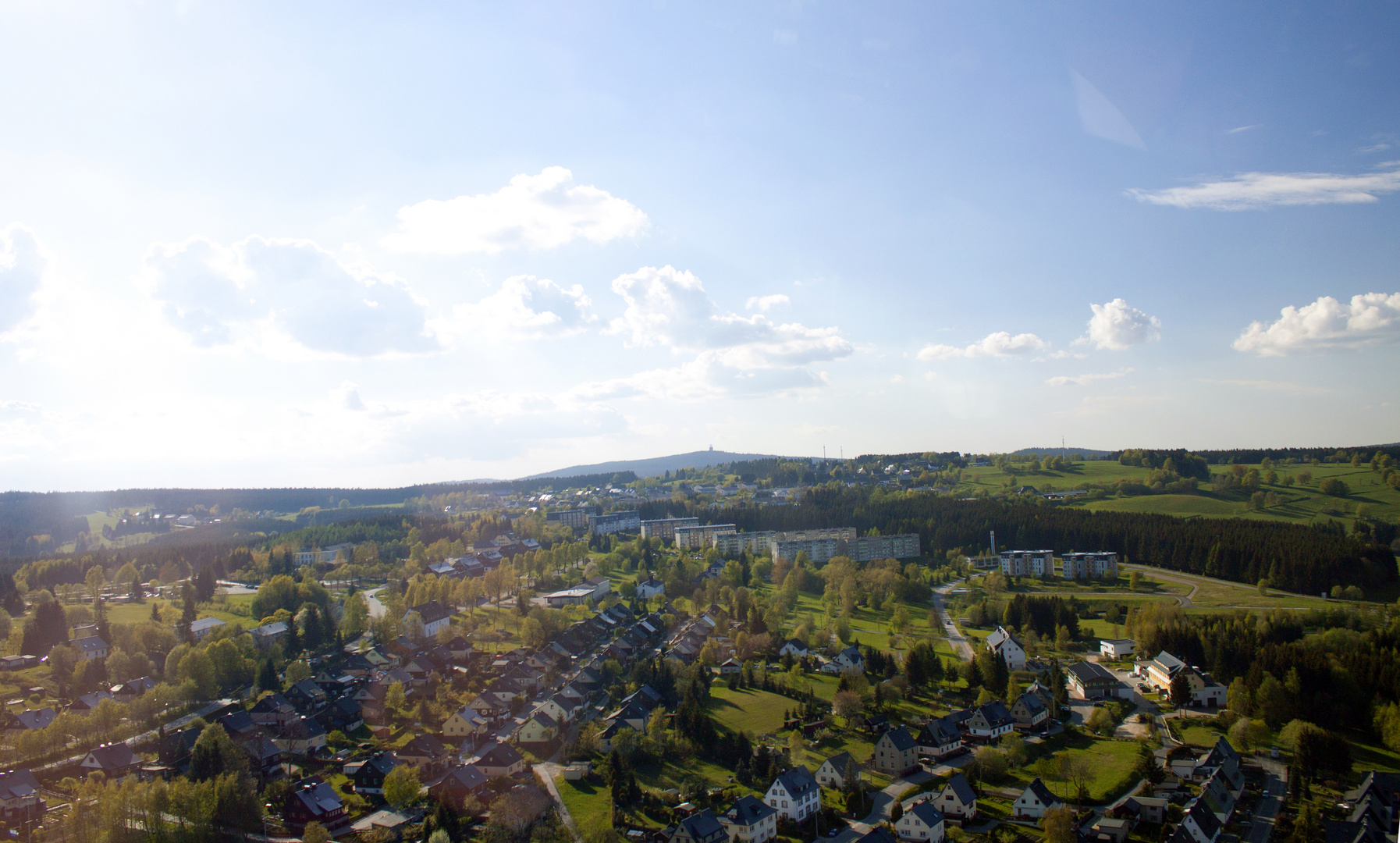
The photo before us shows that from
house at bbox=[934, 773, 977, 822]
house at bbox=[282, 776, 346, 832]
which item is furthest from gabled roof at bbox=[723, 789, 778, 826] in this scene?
house at bbox=[282, 776, 346, 832]

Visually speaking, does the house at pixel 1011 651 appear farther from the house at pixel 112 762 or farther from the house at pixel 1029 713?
the house at pixel 112 762

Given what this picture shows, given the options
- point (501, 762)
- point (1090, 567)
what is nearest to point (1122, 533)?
point (1090, 567)

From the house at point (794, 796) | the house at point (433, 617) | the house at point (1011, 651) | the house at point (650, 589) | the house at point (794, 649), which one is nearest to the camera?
the house at point (794, 796)

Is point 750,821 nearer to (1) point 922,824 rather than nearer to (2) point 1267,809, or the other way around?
(1) point 922,824

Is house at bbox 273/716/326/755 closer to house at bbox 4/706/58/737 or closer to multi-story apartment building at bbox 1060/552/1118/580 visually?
house at bbox 4/706/58/737

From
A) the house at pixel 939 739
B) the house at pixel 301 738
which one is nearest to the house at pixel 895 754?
the house at pixel 939 739

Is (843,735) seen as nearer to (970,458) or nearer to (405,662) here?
(405,662)

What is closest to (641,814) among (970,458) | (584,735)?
(584,735)
